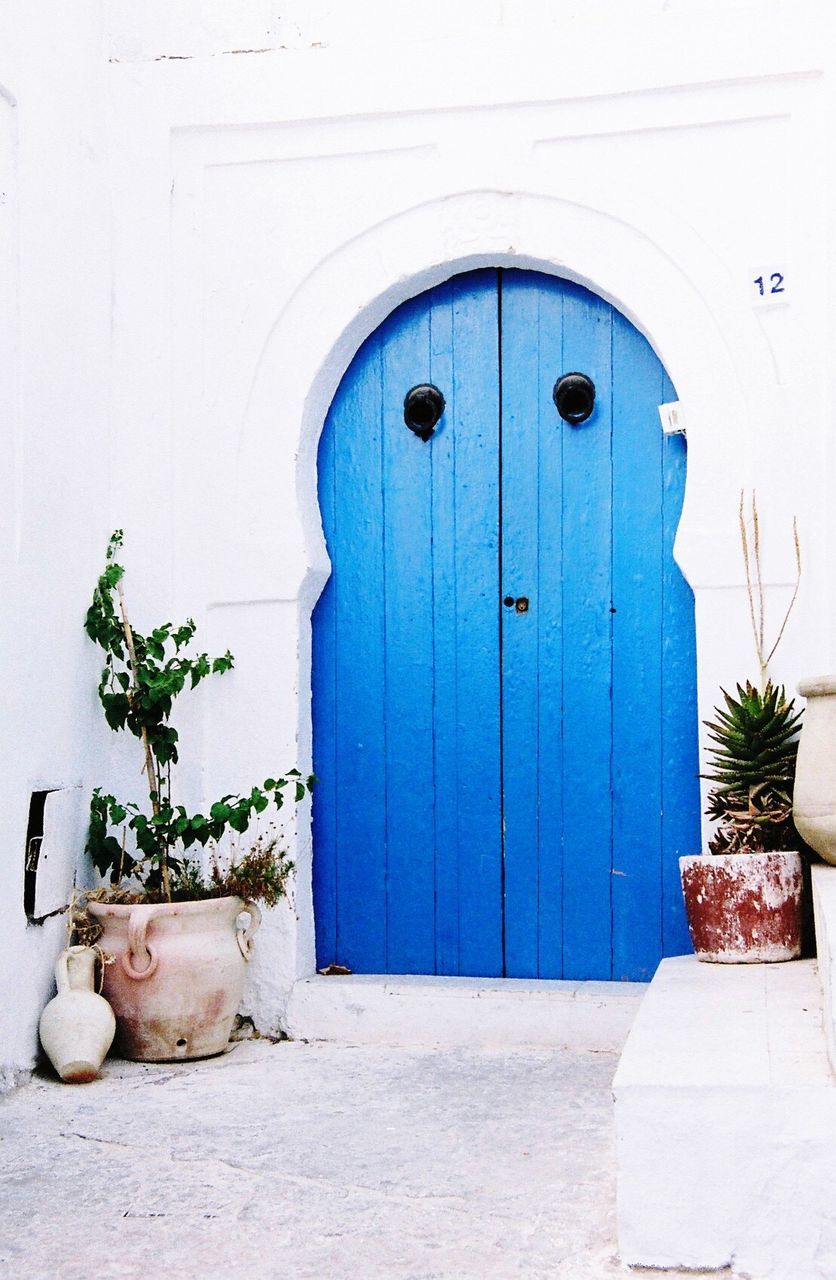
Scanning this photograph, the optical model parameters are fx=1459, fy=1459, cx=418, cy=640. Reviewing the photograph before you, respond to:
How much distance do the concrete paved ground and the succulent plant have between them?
31.5 inches

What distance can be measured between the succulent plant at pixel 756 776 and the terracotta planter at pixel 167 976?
1.53m

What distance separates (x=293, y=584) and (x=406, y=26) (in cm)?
191

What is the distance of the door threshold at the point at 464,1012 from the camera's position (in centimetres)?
451

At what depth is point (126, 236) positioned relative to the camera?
5.05 meters

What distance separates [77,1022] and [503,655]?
1.77 m

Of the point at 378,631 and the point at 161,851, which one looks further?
the point at 378,631

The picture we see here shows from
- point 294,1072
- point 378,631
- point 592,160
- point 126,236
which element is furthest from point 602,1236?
point 126,236

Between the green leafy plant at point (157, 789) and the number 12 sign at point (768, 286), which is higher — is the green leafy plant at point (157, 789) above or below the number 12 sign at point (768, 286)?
below

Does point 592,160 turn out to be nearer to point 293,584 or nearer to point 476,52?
point 476,52

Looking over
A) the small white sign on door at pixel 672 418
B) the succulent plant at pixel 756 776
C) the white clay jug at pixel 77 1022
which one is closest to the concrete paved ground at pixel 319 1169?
the white clay jug at pixel 77 1022

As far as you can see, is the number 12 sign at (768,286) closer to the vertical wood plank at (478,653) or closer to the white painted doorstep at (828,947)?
the vertical wood plank at (478,653)

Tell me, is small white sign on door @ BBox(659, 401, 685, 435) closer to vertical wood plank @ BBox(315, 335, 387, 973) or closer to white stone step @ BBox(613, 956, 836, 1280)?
vertical wood plank @ BBox(315, 335, 387, 973)

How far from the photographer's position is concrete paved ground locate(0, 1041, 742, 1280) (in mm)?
2875

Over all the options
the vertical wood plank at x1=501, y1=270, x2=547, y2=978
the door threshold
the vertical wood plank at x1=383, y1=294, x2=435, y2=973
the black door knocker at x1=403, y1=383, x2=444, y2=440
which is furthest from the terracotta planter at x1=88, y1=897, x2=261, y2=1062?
the black door knocker at x1=403, y1=383, x2=444, y2=440
